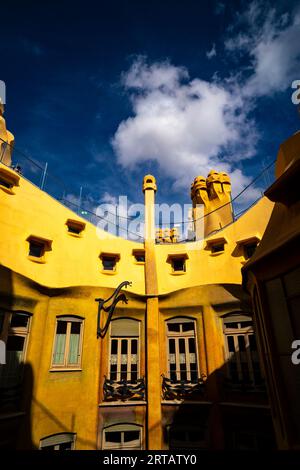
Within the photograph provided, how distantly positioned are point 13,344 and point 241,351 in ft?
33.0

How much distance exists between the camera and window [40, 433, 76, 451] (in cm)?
1077

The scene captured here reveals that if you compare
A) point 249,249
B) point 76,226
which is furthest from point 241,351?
point 76,226

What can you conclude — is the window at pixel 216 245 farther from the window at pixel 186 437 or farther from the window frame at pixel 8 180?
the window frame at pixel 8 180

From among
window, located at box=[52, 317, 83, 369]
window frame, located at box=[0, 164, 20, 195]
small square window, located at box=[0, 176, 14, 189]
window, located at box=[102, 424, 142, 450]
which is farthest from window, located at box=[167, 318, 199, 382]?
small square window, located at box=[0, 176, 14, 189]

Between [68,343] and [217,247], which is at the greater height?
[217,247]

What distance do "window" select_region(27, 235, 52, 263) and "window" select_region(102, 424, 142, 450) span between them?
8.35m

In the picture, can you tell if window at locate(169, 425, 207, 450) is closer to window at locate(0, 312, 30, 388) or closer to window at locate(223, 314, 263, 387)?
window at locate(223, 314, 263, 387)

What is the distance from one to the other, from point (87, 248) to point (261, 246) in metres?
9.20

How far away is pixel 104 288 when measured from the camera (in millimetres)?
13891

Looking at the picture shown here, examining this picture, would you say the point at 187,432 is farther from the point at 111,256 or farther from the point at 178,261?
the point at 111,256

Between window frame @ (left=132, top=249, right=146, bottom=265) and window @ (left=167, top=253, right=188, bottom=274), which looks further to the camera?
window frame @ (left=132, top=249, right=146, bottom=265)

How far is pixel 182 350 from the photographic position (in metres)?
13.8

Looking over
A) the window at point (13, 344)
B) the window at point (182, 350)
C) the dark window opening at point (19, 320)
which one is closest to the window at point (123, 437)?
the window at point (182, 350)
